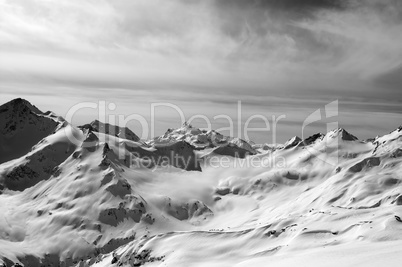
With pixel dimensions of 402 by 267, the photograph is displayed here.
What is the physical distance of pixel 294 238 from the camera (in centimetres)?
7681

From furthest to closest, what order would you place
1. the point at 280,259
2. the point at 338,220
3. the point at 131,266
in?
the point at 131,266, the point at 338,220, the point at 280,259

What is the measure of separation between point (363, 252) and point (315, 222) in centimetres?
2976

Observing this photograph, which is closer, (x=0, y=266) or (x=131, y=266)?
(x=131, y=266)

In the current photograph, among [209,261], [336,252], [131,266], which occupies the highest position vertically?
[336,252]

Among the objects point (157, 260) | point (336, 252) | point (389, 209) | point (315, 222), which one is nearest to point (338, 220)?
point (315, 222)

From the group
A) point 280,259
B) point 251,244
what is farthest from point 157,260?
point 280,259

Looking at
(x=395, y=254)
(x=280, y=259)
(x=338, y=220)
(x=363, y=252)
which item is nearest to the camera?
(x=395, y=254)

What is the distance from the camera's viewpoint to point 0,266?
159m

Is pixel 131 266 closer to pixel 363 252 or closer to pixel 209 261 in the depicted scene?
pixel 209 261

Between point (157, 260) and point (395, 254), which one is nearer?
point (395, 254)

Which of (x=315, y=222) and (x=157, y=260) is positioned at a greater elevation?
(x=315, y=222)

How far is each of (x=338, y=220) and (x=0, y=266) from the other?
145m

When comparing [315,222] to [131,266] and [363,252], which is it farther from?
[131,266]

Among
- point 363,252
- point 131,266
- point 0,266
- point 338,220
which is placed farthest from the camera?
point 0,266
